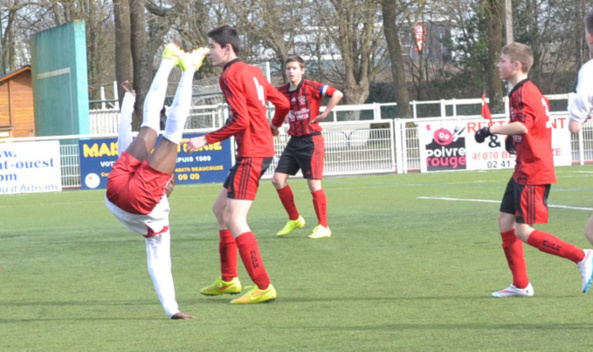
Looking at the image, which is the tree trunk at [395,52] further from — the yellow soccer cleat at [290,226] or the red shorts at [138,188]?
the red shorts at [138,188]

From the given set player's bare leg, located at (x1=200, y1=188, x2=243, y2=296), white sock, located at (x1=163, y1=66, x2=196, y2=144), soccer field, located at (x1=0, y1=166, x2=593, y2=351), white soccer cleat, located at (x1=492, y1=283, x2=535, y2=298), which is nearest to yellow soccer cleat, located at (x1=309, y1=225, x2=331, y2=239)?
soccer field, located at (x1=0, y1=166, x2=593, y2=351)

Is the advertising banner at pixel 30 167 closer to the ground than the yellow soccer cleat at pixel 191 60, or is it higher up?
closer to the ground

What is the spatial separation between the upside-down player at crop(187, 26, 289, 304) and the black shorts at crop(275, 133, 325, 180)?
4.15 metres

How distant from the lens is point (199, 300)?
7566 millimetres

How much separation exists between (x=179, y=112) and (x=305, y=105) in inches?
209

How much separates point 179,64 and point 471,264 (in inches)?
140

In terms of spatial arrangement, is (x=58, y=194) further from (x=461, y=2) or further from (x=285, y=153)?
(x=461, y=2)

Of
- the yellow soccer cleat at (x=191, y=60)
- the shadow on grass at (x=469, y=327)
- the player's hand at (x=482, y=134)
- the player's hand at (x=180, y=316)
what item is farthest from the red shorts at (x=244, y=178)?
the player's hand at (x=482, y=134)

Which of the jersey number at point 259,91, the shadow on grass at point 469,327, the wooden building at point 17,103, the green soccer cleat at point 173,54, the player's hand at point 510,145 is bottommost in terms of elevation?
the shadow on grass at point 469,327

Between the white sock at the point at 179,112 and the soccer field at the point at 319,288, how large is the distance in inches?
49.2

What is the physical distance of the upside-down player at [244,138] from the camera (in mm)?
7195

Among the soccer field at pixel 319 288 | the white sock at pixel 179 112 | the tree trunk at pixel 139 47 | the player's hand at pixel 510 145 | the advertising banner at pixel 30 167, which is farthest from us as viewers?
the tree trunk at pixel 139 47

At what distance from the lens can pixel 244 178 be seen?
24.2 ft

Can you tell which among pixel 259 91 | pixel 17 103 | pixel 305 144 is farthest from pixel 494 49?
pixel 259 91
